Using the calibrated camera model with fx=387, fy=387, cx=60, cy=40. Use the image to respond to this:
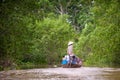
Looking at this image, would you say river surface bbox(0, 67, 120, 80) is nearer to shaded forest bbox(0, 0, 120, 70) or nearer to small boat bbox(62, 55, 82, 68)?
shaded forest bbox(0, 0, 120, 70)

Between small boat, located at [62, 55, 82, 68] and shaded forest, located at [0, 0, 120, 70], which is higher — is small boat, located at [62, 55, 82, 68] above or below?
below

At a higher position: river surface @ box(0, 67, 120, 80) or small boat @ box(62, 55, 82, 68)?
river surface @ box(0, 67, 120, 80)

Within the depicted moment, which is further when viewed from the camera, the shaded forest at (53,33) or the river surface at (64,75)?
the shaded forest at (53,33)

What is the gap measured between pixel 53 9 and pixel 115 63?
29765 mm

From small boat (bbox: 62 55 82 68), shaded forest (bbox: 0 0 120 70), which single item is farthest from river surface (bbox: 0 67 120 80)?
small boat (bbox: 62 55 82 68)

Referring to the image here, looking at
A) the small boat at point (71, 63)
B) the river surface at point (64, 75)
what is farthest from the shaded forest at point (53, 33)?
the small boat at point (71, 63)

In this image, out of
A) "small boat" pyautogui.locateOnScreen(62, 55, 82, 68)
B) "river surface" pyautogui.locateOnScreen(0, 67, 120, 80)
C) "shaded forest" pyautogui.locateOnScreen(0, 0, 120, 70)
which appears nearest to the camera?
"river surface" pyautogui.locateOnScreen(0, 67, 120, 80)

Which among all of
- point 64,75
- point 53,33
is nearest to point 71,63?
point 64,75

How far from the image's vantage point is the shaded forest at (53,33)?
2081cm

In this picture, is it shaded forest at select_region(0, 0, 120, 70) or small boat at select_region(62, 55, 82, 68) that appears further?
small boat at select_region(62, 55, 82, 68)

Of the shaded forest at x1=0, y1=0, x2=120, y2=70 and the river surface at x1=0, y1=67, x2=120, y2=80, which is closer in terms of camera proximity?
the river surface at x1=0, y1=67, x2=120, y2=80

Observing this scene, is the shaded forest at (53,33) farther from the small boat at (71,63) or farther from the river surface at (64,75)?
the small boat at (71,63)

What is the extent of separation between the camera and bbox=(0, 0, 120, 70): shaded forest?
20.8 m

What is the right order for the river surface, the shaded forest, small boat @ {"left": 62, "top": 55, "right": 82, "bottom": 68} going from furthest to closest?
small boat @ {"left": 62, "top": 55, "right": 82, "bottom": 68}
the shaded forest
the river surface
